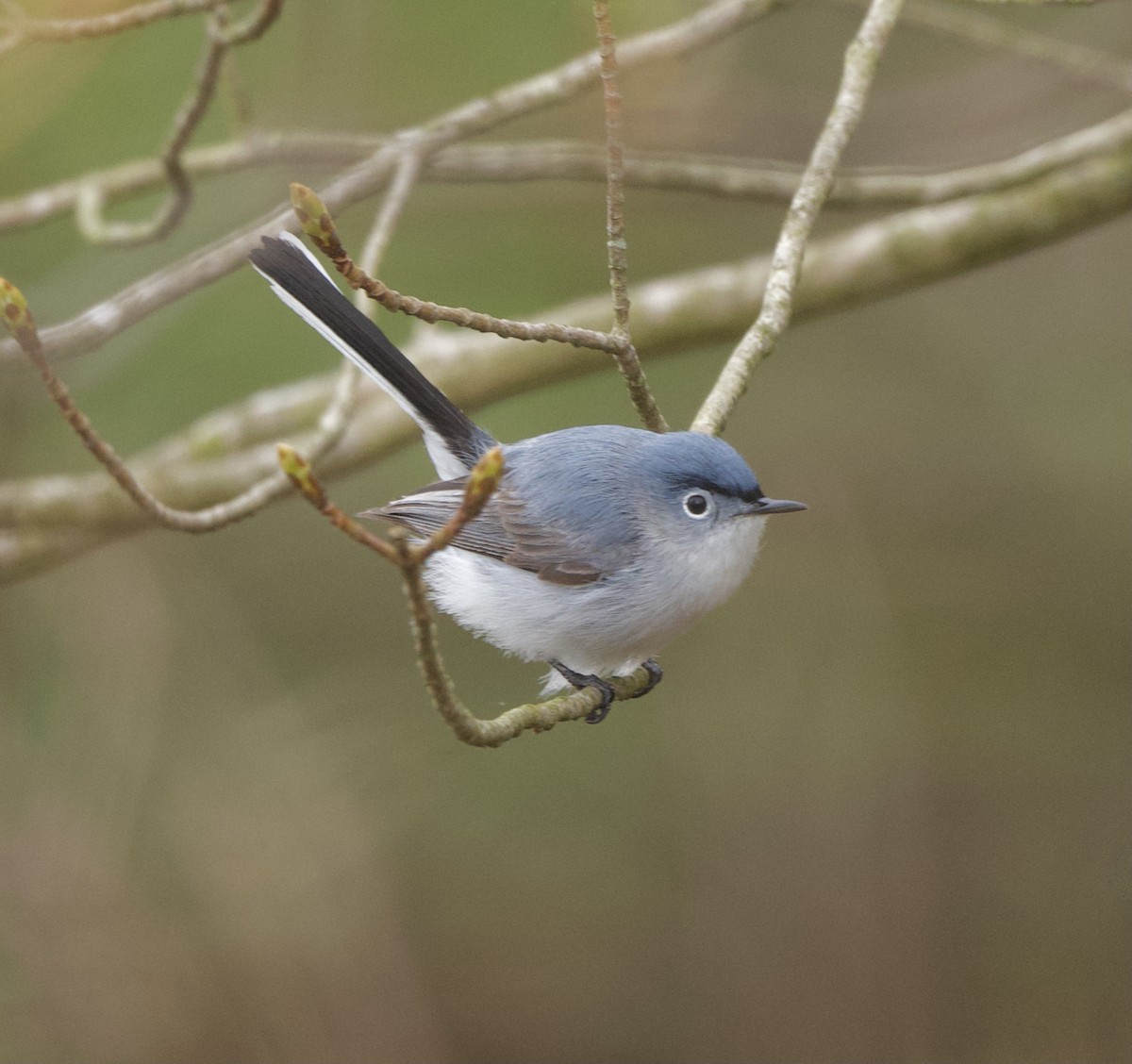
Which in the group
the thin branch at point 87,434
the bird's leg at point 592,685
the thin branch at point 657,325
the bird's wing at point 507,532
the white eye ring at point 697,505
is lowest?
the bird's leg at point 592,685

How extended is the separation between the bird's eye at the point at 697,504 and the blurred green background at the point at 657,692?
261 cm

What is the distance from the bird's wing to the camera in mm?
2904

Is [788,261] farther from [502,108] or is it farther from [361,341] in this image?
[502,108]

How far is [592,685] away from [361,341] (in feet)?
2.99

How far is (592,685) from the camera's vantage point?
110 inches

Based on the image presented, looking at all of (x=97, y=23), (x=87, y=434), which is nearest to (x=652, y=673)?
(x=87, y=434)

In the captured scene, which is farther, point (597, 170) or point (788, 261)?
point (597, 170)

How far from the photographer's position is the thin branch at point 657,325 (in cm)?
391

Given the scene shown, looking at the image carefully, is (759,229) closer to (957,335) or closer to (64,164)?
(957,335)

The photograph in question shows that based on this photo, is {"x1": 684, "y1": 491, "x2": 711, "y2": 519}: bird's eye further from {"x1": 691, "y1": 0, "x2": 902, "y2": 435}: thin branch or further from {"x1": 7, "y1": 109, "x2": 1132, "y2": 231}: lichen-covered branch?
{"x1": 7, "y1": 109, "x2": 1132, "y2": 231}: lichen-covered branch

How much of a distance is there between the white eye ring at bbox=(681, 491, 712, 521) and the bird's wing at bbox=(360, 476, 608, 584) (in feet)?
0.75

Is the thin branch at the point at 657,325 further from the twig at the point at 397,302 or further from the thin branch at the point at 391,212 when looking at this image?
the twig at the point at 397,302

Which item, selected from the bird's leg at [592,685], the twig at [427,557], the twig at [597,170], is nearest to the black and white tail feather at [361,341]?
the bird's leg at [592,685]

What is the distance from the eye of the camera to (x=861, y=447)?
583 cm
